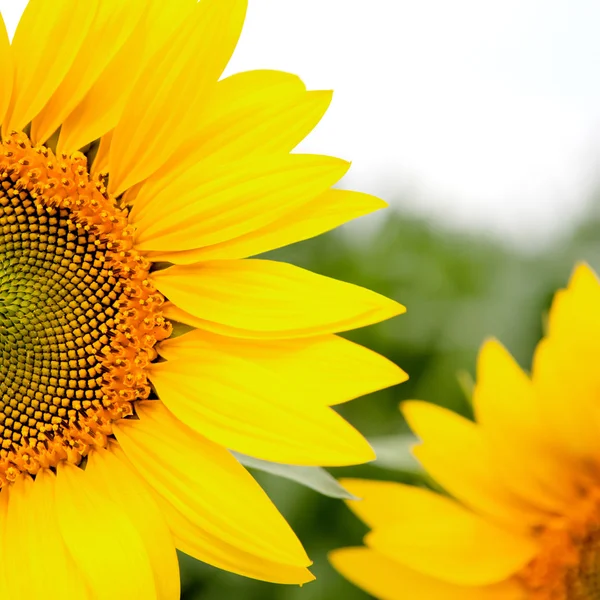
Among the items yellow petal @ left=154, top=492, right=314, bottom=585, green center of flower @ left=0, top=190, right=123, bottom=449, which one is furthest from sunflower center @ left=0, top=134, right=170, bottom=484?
yellow petal @ left=154, top=492, right=314, bottom=585

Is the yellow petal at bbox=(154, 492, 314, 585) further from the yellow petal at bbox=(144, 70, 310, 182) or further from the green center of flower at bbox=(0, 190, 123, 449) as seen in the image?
the yellow petal at bbox=(144, 70, 310, 182)

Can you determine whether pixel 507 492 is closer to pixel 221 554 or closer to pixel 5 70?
pixel 221 554

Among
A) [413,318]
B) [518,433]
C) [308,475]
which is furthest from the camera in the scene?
[413,318]

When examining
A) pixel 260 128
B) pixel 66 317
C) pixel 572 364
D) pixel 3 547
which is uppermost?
pixel 260 128

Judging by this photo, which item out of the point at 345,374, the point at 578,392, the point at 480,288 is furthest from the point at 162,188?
the point at 480,288

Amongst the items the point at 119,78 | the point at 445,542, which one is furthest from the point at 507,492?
the point at 119,78

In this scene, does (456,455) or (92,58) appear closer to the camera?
(92,58)
